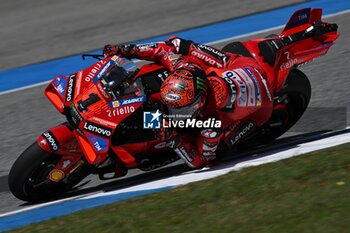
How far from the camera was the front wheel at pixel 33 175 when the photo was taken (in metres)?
6.52

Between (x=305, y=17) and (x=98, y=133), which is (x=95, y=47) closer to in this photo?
(x=305, y=17)

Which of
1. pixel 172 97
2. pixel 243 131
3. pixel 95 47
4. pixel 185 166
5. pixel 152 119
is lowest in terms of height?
pixel 185 166

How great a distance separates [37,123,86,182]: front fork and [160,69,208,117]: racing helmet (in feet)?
2.93

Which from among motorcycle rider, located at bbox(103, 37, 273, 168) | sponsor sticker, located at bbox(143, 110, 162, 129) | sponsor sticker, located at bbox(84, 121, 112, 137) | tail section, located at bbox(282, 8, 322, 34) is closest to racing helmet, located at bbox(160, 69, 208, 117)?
motorcycle rider, located at bbox(103, 37, 273, 168)

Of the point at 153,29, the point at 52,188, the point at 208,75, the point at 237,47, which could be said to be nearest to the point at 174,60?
the point at 208,75

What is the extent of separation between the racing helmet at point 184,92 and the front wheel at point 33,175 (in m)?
1.07

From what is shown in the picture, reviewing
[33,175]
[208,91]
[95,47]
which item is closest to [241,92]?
[208,91]

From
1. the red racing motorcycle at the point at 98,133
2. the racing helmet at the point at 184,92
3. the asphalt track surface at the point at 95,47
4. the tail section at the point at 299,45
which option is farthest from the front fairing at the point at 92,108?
the tail section at the point at 299,45

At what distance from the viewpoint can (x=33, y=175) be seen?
21.6 feet

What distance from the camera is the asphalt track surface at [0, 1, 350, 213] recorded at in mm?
8102

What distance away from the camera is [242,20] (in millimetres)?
12141

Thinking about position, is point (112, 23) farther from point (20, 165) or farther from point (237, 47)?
point (20, 165)

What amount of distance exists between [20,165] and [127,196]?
0.95 meters

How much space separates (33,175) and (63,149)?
35 cm
